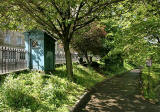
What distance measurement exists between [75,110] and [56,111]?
1.07 m

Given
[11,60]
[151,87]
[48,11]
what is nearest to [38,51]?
[11,60]

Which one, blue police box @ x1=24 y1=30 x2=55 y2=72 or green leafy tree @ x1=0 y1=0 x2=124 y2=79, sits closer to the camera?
green leafy tree @ x1=0 y1=0 x2=124 y2=79

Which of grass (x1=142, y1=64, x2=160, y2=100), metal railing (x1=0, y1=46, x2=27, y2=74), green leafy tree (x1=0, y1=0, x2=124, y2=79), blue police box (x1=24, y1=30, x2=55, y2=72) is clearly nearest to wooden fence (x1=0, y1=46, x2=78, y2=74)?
metal railing (x1=0, y1=46, x2=27, y2=74)

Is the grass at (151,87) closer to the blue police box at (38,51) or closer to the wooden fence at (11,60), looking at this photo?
the blue police box at (38,51)

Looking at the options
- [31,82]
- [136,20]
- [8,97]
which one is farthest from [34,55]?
[136,20]

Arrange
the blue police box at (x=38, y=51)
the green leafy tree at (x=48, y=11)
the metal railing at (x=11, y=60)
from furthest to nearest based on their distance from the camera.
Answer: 1. the blue police box at (x=38, y=51)
2. the metal railing at (x=11, y=60)
3. the green leafy tree at (x=48, y=11)

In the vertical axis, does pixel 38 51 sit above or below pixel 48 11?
below

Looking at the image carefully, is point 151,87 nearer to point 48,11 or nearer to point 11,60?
point 48,11

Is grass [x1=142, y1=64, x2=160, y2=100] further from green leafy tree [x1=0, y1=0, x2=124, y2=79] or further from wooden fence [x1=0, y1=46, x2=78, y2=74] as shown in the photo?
wooden fence [x1=0, y1=46, x2=78, y2=74]

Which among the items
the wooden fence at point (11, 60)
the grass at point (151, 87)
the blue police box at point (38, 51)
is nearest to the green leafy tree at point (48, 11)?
the blue police box at point (38, 51)

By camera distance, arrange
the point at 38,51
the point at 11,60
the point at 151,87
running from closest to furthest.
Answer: the point at 11,60 < the point at 38,51 < the point at 151,87

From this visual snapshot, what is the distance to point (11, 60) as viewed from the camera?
27.7 feet

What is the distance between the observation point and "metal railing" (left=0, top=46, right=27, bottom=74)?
7.75 m

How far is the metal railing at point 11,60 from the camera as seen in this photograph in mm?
7750
